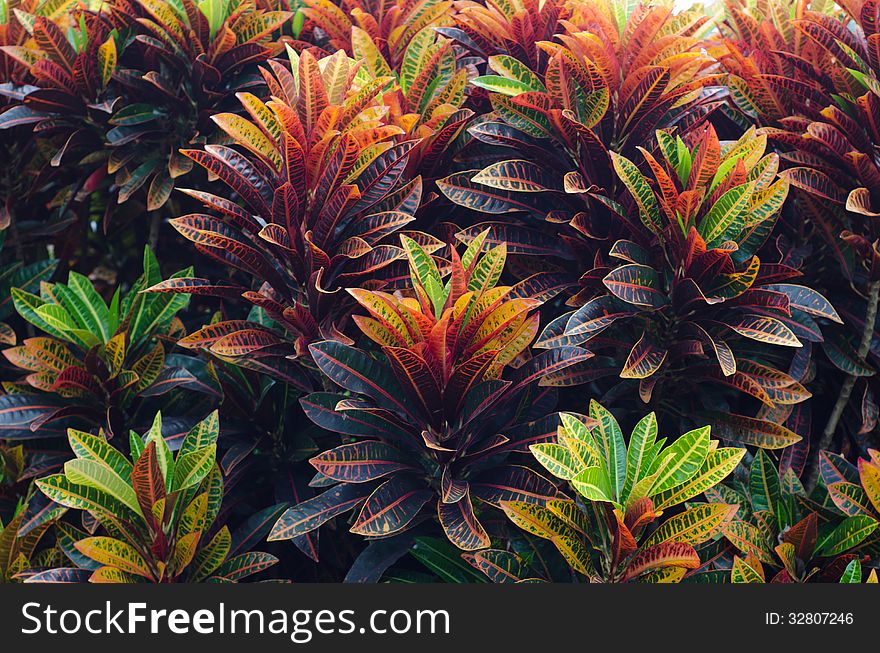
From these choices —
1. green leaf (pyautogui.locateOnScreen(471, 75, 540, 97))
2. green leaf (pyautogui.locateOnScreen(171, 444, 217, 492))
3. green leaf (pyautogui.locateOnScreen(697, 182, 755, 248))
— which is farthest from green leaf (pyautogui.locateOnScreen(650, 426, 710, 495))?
green leaf (pyautogui.locateOnScreen(471, 75, 540, 97))

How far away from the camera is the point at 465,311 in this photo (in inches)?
83.0

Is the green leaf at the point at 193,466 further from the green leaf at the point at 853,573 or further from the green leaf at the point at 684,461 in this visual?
the green leaf at the point at 853,573

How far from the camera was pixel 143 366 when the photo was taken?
8.41ft

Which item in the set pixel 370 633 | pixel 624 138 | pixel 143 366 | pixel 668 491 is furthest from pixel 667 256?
pixel 143 366

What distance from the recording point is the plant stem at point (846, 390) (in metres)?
2.64

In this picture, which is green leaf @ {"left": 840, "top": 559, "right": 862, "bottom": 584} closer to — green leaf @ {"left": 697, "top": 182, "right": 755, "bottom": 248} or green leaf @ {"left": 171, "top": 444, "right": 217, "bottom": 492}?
green leaf @ {"left": 697, "top": 182, "right": 755, "bottom": 248}

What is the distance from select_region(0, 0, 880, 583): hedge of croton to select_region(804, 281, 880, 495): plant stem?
0.02m

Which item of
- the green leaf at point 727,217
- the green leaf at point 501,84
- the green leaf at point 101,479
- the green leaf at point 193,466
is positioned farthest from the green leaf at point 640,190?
the green leaf at point 101,479

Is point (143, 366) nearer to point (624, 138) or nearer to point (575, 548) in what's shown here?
point (575, 548)

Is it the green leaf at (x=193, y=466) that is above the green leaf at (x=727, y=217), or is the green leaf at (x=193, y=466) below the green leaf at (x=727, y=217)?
below

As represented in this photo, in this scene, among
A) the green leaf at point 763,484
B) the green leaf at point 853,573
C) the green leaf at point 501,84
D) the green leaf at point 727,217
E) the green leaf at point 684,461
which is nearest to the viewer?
the green leaf at point 684,461

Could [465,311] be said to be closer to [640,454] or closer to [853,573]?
[640,454]

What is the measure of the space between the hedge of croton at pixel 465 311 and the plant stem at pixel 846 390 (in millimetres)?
20

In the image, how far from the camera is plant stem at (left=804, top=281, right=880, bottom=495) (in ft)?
8.66
